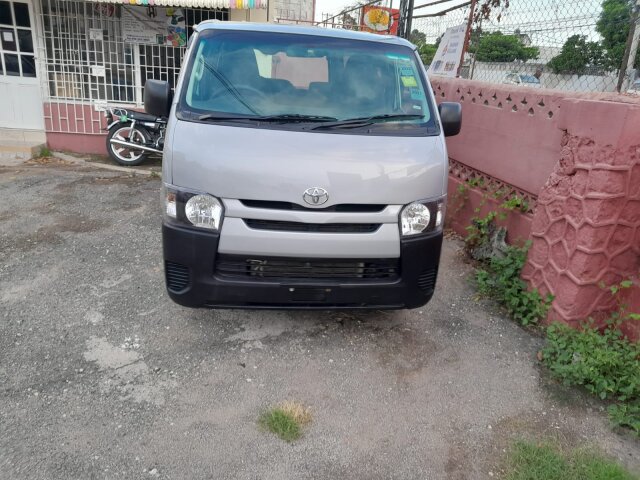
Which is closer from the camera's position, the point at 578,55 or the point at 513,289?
the point at 513,289

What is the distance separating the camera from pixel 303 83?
3.45 m

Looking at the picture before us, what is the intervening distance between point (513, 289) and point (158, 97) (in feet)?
10.2

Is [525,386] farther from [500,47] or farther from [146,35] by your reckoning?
[146,35]

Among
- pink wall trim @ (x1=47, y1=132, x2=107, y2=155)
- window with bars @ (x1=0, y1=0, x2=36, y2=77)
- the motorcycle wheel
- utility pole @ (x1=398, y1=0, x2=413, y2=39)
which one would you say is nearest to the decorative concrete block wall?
utility pole @ (x1=398, y1=0, x2=413, y2=39)

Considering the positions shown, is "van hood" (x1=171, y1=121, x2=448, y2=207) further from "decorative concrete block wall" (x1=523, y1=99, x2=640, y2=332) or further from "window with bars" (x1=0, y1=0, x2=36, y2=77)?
"window with bars" (x1=0, y1=0, x2=36, y2=77)

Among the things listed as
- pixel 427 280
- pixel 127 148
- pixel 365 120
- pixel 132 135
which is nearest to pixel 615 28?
pixel 365 120

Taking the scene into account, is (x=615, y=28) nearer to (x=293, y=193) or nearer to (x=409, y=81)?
(x=409, y=81)

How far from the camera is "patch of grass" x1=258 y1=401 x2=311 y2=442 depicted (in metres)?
2.65

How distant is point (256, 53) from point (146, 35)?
6239 mm

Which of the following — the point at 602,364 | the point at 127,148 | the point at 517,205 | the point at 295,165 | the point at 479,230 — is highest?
the point at 295,165

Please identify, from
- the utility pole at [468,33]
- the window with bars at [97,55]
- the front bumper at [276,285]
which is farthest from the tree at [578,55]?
the window with bars at [97,55]

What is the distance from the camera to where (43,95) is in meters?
8.72

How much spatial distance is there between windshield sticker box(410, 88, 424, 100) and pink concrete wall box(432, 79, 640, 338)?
1062 millimetres

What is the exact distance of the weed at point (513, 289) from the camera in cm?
374
